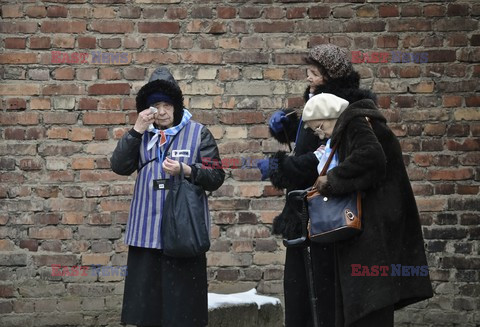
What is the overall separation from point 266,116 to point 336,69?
1412 mm

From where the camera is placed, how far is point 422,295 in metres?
3.46

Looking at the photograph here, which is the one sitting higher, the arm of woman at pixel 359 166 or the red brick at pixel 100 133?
the red brick at pixel 100 133

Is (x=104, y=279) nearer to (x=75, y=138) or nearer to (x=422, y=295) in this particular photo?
(x=75, y=138)

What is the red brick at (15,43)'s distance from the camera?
5027 mm

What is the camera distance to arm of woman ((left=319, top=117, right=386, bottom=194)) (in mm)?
3316

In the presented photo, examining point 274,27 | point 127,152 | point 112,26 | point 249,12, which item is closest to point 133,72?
point 112,26

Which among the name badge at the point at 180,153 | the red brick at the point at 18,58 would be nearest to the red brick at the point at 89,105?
the red brick at the point at 18,58

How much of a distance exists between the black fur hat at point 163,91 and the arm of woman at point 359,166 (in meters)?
1.04

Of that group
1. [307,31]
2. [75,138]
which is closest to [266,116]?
[307,31]

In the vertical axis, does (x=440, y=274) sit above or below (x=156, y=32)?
below

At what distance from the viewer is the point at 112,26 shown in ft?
16.5

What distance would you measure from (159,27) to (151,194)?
1.54m

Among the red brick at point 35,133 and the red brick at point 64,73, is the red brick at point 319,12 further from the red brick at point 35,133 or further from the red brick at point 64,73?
the red brick at point 35,133

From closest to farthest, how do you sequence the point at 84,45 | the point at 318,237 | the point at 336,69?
the point at 318,237 → the point at 336,69 → the point at 84,45
